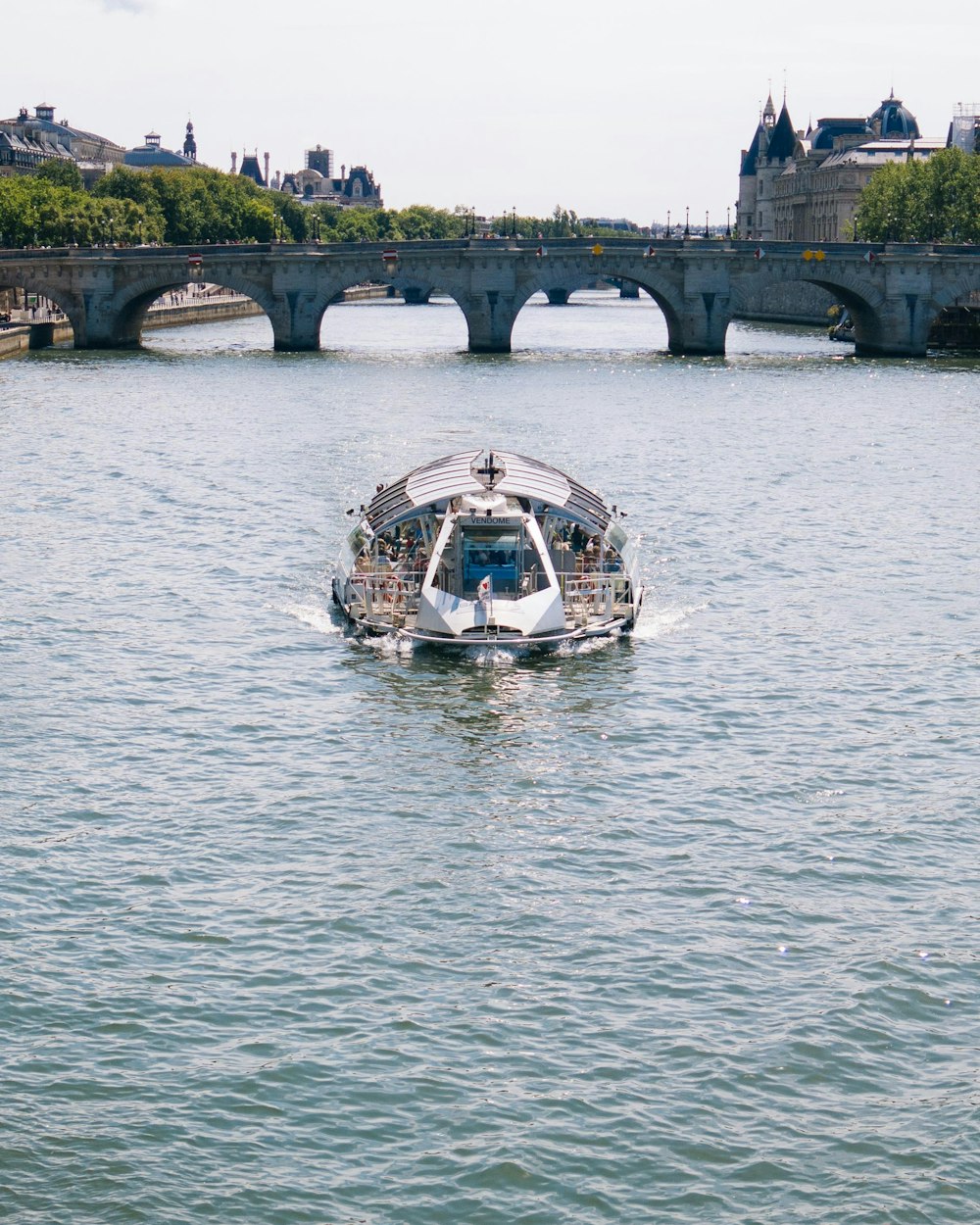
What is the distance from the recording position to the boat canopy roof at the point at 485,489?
44.4 metres

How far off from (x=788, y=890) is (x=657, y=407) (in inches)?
2570

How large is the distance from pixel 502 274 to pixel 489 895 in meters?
96.8

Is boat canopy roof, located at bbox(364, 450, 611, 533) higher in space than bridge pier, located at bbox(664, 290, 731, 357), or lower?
lower

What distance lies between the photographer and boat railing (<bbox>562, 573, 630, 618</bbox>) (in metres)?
41.8

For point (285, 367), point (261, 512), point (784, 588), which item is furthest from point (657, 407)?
point (784, 588)

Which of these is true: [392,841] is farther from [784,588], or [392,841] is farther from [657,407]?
[657,407]

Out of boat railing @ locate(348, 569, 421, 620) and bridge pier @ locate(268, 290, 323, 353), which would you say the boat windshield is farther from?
bridge pier @ locate(268, 290, 323, 353)

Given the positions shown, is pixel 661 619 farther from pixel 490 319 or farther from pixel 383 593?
pixel 490 319

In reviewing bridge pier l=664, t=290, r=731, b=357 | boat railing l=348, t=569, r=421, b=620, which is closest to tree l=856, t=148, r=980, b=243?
bridge pier l=664, t=290, r=731, b=357

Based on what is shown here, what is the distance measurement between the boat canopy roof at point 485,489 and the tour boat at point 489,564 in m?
0.06

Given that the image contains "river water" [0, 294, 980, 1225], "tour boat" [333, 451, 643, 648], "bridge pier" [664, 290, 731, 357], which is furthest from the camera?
Answer: "bridge pier" [664, 290, 731, 357]

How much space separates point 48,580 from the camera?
48750mm

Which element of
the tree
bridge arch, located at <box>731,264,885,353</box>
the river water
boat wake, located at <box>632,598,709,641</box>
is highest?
the tree

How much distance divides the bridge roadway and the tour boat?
7428 cm
